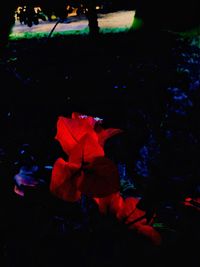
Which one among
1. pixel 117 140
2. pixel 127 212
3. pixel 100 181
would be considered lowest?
pixel 117 140

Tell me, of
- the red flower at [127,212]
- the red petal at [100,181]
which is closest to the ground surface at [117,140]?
the red flower at [127,212]

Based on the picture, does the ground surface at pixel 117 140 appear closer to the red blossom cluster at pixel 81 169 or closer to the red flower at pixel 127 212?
the red flower at pixel 127 212

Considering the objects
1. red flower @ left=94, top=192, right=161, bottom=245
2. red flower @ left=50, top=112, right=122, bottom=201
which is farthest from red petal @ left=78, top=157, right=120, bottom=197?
red flower @ left=94, top=192, right=161, bottom=245

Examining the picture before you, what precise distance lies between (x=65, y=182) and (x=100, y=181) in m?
0.07

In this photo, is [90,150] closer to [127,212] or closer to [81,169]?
[81,169]

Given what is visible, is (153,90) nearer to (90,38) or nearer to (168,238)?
(168,238)

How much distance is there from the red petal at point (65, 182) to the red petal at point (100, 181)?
0.02 meters

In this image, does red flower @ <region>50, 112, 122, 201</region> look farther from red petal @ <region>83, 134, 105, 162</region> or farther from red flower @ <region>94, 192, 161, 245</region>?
red flower @ <region>94, 192, 161, 245</region>

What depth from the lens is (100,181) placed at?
68 centimetres

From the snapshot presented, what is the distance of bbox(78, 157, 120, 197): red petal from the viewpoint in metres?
0.68

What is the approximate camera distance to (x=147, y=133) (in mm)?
2139

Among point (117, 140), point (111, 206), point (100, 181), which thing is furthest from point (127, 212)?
point (117, 140)

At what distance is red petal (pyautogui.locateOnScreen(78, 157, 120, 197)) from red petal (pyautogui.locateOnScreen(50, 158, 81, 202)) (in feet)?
0.05

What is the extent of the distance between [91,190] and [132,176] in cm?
101
